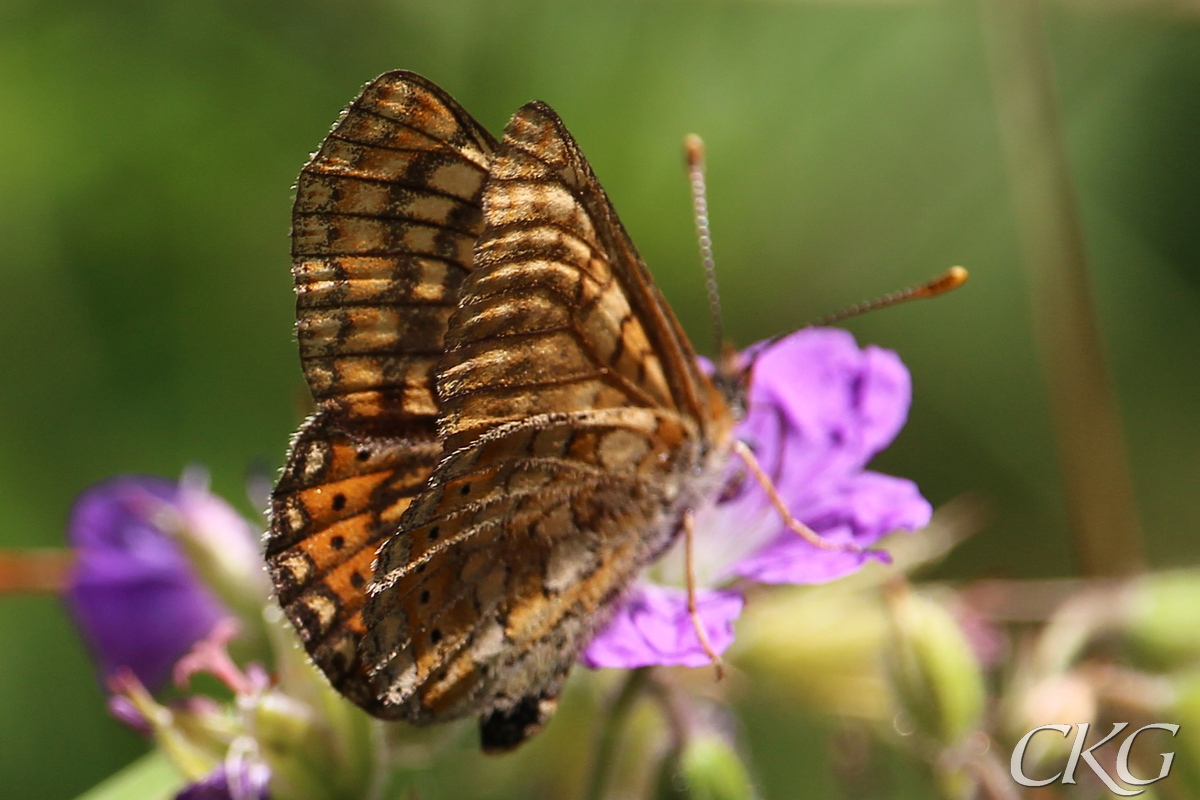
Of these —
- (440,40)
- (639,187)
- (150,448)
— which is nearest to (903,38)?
(639,187)

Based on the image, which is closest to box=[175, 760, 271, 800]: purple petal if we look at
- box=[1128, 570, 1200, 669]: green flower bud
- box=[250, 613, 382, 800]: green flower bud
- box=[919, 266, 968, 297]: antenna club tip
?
box=[250, 613, 382, 800]: green flower bud

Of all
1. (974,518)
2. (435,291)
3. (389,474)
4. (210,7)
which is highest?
(210,7)

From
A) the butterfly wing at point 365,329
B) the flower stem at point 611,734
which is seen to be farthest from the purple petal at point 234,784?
the flower stem at point 611,734

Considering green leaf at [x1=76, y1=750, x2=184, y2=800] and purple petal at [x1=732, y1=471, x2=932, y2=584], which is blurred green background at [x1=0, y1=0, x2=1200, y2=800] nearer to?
purple petal at [x1=732, y1=471, x2=932, y2=584]

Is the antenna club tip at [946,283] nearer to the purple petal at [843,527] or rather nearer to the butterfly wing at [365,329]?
the purple petal at [843,527]

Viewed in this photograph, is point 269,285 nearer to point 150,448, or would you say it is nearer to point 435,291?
point 150,448

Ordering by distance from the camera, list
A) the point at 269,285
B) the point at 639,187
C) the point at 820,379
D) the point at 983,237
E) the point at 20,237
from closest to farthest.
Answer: the point at 820,379
the point at 20,237
the point at 269,285
the point at 639,187
the point at 983,237
